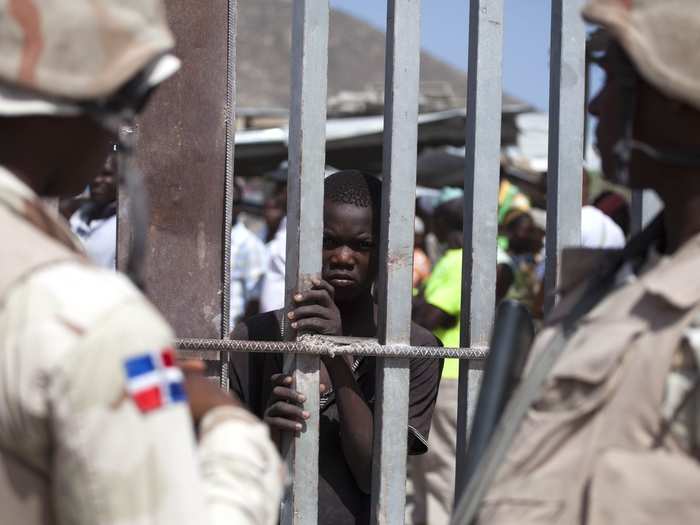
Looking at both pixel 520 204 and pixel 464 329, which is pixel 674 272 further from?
pixel 520 204

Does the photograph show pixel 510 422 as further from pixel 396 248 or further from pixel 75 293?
pixel 396 248

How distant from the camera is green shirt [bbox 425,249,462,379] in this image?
706cm

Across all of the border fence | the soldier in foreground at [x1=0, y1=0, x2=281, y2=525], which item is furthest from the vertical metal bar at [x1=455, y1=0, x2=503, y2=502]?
the soldier in foreground at [x1=0, y1=0, x2=281, y2=525]

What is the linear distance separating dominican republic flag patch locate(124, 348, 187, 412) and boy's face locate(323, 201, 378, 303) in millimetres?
2257

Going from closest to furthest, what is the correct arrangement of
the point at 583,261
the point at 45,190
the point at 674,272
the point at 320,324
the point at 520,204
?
the point at 45,190
the point at 674,272
the point at 583,261
the point at 320,324
the point at 520,204

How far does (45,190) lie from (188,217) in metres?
1.74

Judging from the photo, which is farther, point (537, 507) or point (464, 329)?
point (464, 329)

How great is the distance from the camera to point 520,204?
34.0ft

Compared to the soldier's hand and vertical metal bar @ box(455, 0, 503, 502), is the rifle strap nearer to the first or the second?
the soldier's hand

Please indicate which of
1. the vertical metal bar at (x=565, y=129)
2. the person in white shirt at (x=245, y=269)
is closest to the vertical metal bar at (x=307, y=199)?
the vertical metal bar at (x=565, y=129)

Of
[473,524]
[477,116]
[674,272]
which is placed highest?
[477,116]

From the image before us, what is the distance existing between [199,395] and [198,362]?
0.24ft

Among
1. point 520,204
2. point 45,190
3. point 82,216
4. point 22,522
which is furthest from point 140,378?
point 520,204

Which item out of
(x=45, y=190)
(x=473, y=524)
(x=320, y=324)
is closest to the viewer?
(x=45, y=190)
